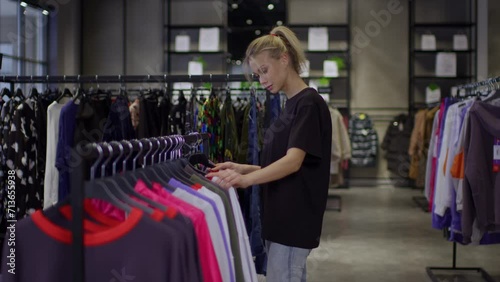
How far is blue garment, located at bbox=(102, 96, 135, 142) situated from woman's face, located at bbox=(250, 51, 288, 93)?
1.74 meters

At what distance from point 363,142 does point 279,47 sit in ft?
25.1

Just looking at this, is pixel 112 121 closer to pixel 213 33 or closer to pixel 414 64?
pixel 213 33

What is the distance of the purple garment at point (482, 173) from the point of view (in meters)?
3.52

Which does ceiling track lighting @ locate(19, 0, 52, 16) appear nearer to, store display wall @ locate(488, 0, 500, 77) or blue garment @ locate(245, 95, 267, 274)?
blue garment @ locate(245, 95, 267, 274)

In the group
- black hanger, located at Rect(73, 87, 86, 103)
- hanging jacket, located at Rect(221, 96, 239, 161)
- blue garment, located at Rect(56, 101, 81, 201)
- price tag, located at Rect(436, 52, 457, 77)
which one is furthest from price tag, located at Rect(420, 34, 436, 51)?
blue garment, located at Rect(56, 101, 81, 201)

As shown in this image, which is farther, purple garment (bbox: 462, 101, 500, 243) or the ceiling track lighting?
the ceiling track lighting

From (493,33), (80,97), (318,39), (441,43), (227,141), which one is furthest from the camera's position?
(441,43)

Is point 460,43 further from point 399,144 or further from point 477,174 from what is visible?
point 477,174

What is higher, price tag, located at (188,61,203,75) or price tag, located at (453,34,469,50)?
price tag, located at (453,34,469,50)

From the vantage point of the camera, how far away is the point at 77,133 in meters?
3.54

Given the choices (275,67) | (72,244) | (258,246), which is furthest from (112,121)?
(72,244)

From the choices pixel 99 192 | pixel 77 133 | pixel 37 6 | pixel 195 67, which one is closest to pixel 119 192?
pixel 99 192

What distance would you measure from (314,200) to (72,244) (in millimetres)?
1153

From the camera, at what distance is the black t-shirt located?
214 cm
